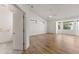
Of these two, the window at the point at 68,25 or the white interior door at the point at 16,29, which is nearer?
the white interior door at the point at 16,29

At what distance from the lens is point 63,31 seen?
901 cm

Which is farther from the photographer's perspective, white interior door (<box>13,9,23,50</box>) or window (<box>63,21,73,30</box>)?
window (<box>63,21,73,30</box>)

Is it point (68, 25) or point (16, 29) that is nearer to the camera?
point (16, 29)

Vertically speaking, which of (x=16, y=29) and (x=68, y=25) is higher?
(x=68, y=25)

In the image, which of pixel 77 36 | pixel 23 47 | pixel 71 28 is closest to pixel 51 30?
pixel 71 28
